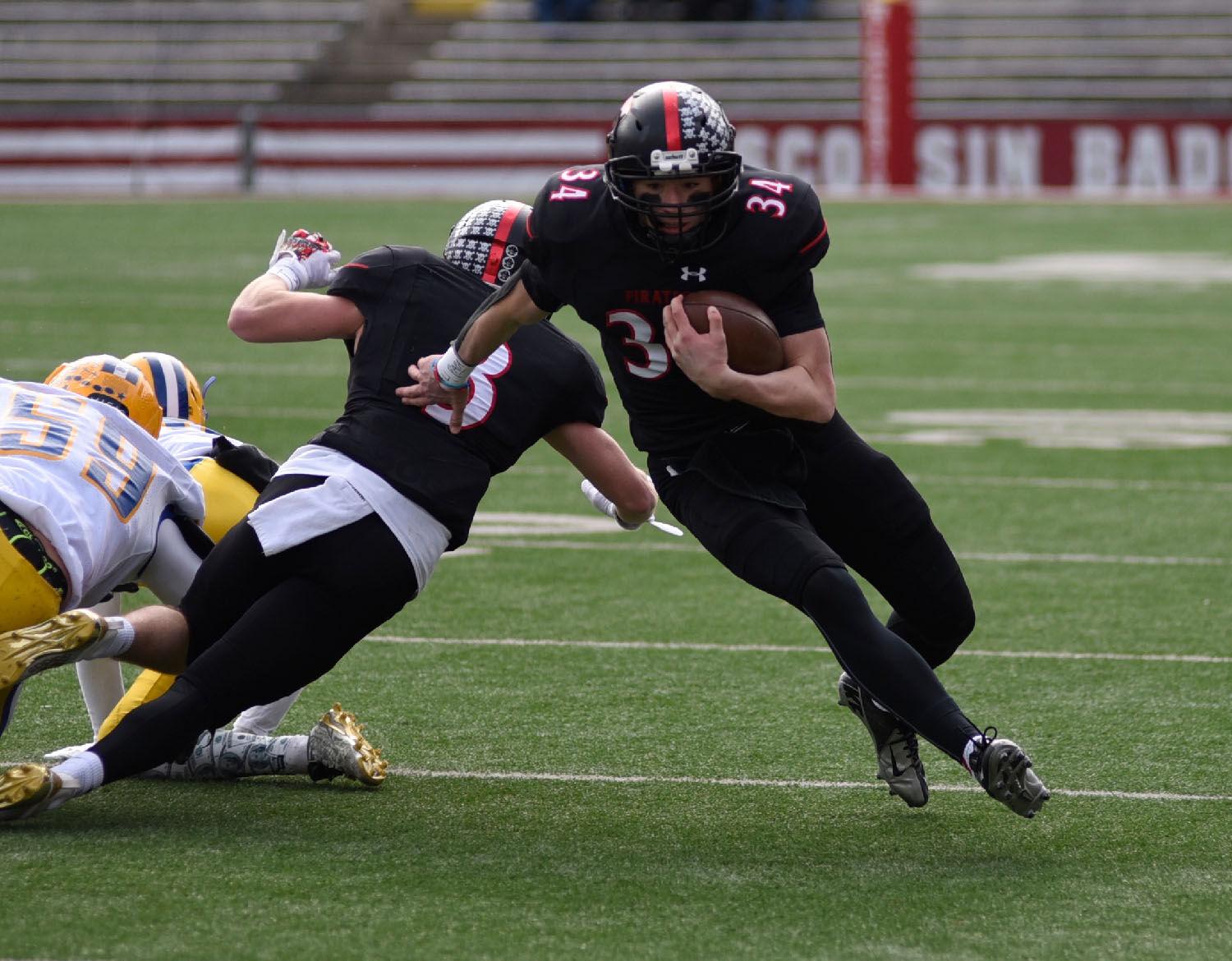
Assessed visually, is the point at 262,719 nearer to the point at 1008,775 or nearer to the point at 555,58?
the point at 1008,775

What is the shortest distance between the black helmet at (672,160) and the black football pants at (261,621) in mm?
762

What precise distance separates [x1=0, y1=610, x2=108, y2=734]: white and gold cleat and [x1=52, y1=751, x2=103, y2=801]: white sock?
0.55 feet

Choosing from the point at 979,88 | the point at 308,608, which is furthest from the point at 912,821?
the point at 979,88

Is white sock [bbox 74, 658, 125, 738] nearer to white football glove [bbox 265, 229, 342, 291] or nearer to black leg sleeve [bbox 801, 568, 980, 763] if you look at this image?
white football glove [bbox 265, 229, 342, 291]

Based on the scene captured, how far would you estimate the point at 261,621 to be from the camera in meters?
3.59

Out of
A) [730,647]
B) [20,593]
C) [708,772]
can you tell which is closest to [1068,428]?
[730,647]

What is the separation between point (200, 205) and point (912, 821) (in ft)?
67.4

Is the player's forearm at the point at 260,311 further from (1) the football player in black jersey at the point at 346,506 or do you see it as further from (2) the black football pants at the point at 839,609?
(2) the black football pants at the point at 839,609

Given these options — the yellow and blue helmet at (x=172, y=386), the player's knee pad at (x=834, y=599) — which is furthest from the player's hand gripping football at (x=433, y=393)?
the yellow and blue helmet at (x=172, y=386)

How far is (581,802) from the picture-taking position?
Answer: 386 cm

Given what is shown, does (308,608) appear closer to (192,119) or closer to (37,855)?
(37,855)

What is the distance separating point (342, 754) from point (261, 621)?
453 millimetres

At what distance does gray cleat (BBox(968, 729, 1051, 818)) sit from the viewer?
3340 mm

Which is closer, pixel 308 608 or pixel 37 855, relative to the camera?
pixel 37 855
